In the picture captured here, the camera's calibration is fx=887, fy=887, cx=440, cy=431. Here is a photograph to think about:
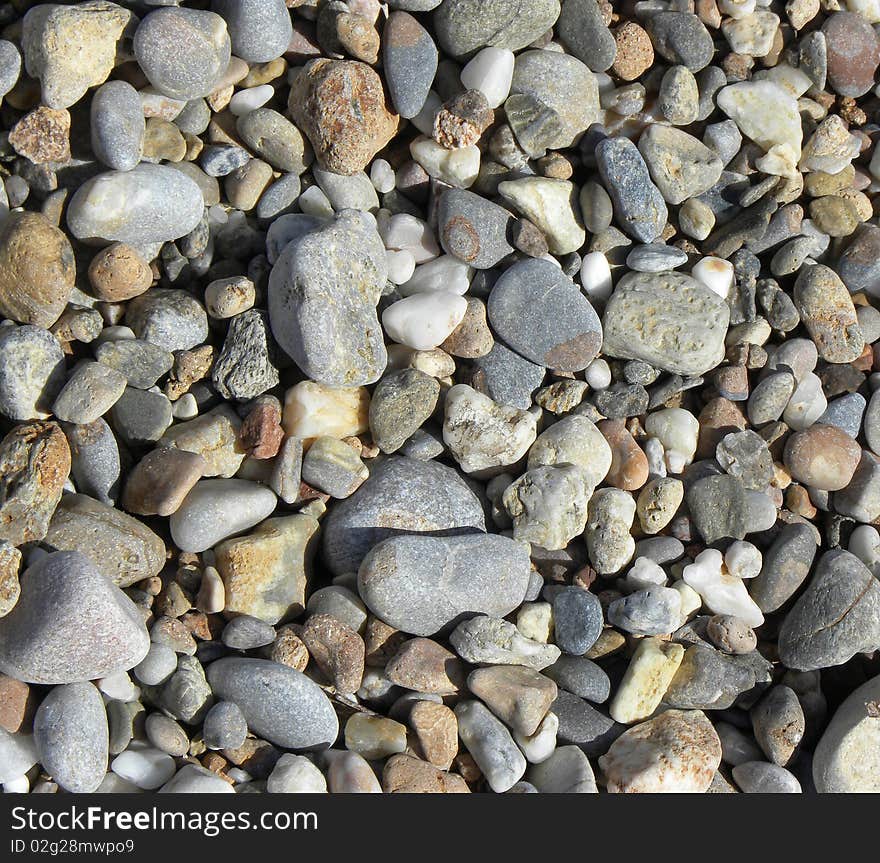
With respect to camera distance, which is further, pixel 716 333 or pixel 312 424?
pixel 716 333

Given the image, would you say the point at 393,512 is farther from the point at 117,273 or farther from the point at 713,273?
the point at 713,273

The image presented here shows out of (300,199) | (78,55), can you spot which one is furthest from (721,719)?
(78,55)

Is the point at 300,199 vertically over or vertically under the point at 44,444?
over

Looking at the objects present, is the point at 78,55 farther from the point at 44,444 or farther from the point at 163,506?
the point at 163,506

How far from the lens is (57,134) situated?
2.30 m

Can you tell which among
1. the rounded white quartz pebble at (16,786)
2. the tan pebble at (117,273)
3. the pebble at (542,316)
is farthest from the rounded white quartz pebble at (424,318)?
the rounded white quartz pebble at (16,786)

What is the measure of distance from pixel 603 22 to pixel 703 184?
22.5 inches

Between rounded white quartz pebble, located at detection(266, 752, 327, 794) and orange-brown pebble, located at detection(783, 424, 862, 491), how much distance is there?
157 cm

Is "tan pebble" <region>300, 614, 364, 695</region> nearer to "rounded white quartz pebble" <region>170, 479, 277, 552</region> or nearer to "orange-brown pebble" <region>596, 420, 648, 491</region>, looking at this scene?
"rounded white quartz pebble" <region>170, 479, 277, 552</region>

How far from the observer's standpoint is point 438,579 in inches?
88.4

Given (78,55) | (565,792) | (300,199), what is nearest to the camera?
(565,792)

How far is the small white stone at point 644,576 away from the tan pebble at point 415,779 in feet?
2.28

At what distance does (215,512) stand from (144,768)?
617mm

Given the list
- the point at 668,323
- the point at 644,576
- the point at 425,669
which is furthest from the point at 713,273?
the point at 425,669
